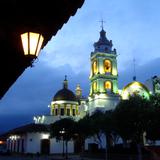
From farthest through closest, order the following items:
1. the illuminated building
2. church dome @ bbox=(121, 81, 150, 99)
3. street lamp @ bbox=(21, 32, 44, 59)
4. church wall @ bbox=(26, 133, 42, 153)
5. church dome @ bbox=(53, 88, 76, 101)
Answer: church dome @ bbox=(53, 88, 76, 101) → the illuminated building → church wall @ bbox=(26, 133, 42, 153) → church dome @ bbox=(121, 81, 150, 99) → street lamp @ bbox=(21, 32, 44, 59)

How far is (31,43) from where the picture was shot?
5.73 metres

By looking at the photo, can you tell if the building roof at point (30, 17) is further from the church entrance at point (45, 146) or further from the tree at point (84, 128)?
the church entrance at point (45, 146)

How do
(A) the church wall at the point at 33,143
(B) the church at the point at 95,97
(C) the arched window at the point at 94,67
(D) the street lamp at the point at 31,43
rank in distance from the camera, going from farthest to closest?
(C) the arched window at the point at 94,67 → (A) the church wall at the point at 33,143 → (B) the church at the point at 95,97 → (D) the street lamp at the point at 31,43

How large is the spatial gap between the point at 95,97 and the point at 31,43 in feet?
229

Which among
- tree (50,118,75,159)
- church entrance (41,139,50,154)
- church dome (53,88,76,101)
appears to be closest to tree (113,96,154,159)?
tree (50,118,75,159)

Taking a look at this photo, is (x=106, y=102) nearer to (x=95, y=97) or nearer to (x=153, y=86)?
(x=95, y=97)

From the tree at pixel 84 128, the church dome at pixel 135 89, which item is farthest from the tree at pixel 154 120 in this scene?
the church dome at pixel 135 89

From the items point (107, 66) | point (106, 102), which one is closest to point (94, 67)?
point (107, 66)

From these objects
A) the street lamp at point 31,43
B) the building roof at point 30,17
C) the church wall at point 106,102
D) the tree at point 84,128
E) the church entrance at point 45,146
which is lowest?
the church entrance at point 45,146

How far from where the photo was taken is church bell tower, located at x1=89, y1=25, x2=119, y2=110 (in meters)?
74.9

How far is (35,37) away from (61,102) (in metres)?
80.8

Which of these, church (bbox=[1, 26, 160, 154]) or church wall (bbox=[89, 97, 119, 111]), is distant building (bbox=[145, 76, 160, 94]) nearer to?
church (bbox=[1, 26, 160, 154])

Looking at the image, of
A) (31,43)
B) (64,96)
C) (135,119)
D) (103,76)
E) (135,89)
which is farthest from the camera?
(64,96)

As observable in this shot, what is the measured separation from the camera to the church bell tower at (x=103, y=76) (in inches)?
2948
